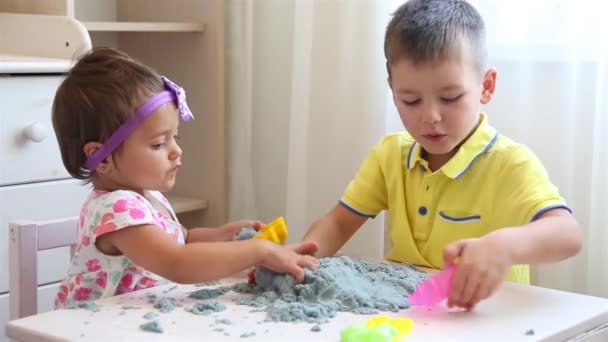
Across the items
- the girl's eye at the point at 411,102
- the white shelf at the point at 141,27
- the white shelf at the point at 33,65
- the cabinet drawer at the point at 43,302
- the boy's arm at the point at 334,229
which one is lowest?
the cabinet drawer at the point at 43,302

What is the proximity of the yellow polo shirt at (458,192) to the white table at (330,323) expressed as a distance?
241 millimetres

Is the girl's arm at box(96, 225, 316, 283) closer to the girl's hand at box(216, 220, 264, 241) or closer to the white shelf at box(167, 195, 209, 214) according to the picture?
the girl's hand at box(216, 220, 264, 241)

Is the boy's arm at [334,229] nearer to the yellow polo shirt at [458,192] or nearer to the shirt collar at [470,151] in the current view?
the yellow polo shirt at [458,192]

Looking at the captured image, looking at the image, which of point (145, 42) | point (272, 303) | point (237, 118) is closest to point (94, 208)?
point (272, 303)

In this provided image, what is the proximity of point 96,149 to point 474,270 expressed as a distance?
1.74ft

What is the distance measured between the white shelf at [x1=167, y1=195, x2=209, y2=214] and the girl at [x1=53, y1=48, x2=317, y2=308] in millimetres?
1165

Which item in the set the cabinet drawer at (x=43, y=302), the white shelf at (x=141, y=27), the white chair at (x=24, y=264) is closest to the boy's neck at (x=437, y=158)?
the white chair at (x=24, y=264)

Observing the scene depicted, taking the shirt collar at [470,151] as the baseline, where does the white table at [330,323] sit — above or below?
below

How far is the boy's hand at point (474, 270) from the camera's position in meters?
1.04

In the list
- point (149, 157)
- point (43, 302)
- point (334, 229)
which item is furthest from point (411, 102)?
point (43, 302)

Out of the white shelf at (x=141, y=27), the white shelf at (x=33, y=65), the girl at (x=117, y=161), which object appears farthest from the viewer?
the white shelf at (x=141, y=27)

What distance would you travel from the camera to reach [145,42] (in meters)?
2.66

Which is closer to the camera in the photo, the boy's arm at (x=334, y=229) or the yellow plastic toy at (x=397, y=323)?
the yellow plastic toy at (x=397, y=323)

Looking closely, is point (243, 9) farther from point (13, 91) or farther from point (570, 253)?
point (570, 253)
